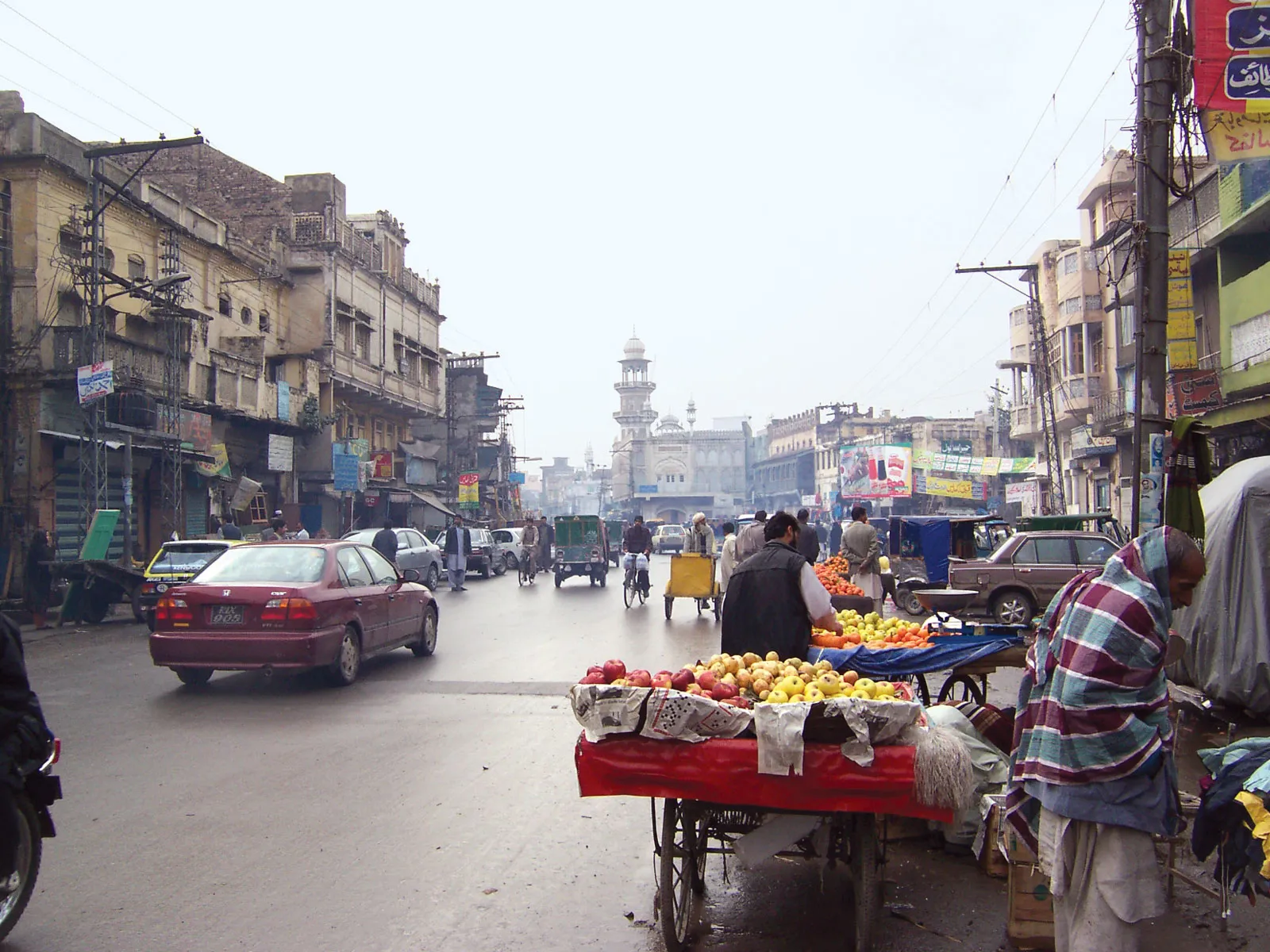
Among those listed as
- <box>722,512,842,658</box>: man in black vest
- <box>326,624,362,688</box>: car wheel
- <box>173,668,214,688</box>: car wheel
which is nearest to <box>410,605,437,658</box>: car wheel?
<box>326,624,362,688</box>: car wheel

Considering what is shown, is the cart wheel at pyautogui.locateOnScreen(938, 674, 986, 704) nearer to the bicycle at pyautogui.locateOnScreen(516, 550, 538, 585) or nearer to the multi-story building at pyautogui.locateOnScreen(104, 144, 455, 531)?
the bicycle at pyautogui.locateOnScreen(516, 550, 538, 585)

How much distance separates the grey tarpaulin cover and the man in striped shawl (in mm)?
6577

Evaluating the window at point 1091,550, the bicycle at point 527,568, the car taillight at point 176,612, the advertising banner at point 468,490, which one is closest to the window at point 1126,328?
the window at point 1091,550

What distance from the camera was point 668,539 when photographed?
55.6 metres

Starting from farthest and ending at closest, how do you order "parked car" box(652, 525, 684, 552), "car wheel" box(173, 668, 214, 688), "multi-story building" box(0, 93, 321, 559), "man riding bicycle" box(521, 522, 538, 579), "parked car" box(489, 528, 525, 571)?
1. "parked car" box(652, 525, 684, 552)
2. "parked car" box(489, 528, 525, 571)
3. "man riding bicycle" box(521, 522, 538, 579)
4. "multi-story building" box(0, 93, 321, 559)
5. "car wheel" box(173, 668, 214, 688)

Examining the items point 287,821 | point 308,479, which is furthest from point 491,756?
point 308,479

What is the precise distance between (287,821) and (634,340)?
12371 cm

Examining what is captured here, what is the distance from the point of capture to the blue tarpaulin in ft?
19.4

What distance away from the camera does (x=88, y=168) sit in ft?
81.9

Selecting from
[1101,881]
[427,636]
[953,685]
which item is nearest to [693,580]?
[427,636]

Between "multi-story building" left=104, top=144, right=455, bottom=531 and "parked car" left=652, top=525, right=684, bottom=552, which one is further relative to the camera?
"parked car" left=652, top=525, right=684, bottom=552

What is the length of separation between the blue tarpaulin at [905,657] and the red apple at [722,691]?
1487 millimetres

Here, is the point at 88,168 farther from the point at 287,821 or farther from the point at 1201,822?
the point at 1201,822

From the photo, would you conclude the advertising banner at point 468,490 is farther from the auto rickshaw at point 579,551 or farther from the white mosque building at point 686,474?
the white mosque building at point 686,474
